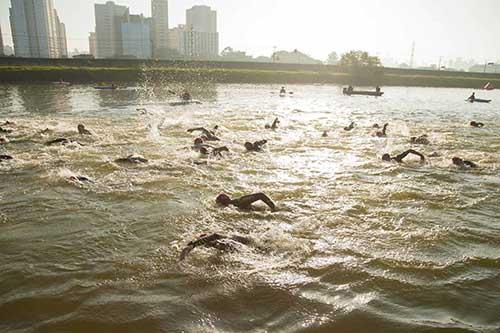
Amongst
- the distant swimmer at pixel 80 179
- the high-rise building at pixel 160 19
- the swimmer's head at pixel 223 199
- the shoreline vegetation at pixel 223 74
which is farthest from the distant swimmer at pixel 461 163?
the high-rise building at pixel 160 19

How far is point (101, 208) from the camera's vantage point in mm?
8297

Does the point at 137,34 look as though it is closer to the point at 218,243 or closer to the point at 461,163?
the point at 461,163

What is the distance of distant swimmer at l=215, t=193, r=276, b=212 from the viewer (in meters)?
8.02

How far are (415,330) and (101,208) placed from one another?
664 centimetres

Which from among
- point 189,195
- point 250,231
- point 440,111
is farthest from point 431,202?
point 440,111

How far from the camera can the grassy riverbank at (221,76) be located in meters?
45.3

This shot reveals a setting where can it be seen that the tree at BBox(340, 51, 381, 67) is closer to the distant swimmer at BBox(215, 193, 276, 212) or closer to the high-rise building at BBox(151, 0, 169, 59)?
the distant swimmer at BBox(215, 193, 276, 212)

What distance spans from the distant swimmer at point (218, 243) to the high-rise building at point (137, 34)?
12671cm

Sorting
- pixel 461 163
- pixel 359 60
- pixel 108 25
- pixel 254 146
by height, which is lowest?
pixel 461 163

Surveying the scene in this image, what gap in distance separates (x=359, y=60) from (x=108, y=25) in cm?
14629

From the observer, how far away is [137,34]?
133000 mm

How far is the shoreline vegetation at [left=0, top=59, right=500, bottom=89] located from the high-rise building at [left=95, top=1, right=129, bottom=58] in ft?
238

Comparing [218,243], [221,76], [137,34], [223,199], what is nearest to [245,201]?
[223,199]

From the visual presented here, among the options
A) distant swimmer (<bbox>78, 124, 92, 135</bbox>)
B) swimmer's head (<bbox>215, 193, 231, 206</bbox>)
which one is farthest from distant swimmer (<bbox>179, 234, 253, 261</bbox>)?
distant swimmer (<bbox>78, 124, 92, 135</bbox>)
